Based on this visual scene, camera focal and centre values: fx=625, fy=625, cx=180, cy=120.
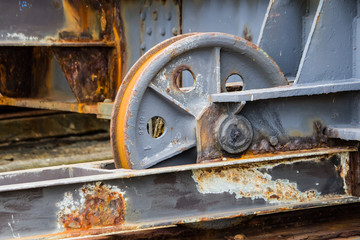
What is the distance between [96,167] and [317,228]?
1.46 meters

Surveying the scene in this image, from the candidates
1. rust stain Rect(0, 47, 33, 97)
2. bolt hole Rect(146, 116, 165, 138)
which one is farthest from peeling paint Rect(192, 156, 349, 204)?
rust stain Rect(0, 47, 33, 97)

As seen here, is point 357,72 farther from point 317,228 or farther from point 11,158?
point 11,158

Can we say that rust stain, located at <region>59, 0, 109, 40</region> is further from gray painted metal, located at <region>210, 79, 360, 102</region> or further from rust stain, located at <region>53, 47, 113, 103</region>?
gray painted metal, located at <region>210, 79, 360, 102</region>

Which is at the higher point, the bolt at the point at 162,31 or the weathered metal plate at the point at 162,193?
the bolt at the point at 162,31

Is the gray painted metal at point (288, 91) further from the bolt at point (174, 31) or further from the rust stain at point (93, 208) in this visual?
the bolt at point (174, 31)

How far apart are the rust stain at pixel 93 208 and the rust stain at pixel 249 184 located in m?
0.46

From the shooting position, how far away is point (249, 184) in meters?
3.57

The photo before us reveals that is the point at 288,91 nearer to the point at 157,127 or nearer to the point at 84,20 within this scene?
the point at 157,127

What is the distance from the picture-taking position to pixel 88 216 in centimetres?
324

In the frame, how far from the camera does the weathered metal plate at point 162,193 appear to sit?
123 inches

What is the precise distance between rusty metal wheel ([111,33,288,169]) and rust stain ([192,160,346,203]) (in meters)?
0.29

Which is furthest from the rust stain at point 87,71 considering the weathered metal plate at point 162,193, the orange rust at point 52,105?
the weathered metal plate at point 162,193

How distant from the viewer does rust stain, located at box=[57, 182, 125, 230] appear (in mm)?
3191

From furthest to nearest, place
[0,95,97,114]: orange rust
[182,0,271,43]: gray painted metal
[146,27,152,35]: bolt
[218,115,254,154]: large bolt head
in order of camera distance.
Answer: [0,95,97,114]: orange rust → [146,27,152,35]: bolt → [182,0,271,43]: gray painted metal → [218,115,254,154]: large bolt head
